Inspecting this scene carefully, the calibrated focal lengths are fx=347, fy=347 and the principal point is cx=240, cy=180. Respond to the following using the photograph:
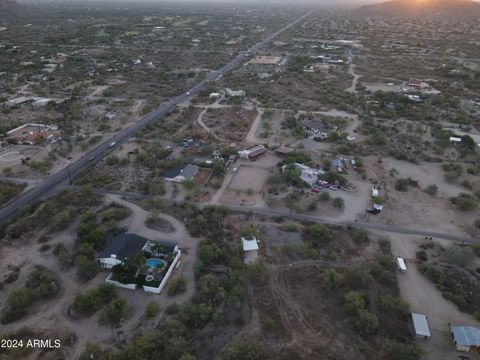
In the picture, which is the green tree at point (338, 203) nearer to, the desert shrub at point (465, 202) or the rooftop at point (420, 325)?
the desert shrub at point (465, 202)

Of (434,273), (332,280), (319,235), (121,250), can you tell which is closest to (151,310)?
(121,250)

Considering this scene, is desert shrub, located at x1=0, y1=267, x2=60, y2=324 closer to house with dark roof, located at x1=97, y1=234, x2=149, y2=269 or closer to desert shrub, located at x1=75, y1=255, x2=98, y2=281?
desert shrub, located at x1=75, y1=255, x2=98, y2=281

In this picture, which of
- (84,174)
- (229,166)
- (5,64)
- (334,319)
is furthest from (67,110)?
(334,319)

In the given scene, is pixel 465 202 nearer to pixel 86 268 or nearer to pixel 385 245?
pixel 385 245

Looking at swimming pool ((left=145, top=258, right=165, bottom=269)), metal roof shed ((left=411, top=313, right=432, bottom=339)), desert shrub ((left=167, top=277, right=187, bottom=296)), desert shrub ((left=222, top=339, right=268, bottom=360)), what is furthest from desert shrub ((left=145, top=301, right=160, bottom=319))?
metal roof shed ((left=411, top=313, right=432, bottom=339))

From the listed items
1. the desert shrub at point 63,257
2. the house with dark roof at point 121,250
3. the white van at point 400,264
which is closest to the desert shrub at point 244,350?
the house with dark roof at point 121,250
